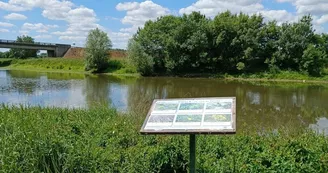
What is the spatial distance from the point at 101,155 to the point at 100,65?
3741 cm

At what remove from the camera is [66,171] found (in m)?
3.62

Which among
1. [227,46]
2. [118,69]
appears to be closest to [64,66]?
[118,69]

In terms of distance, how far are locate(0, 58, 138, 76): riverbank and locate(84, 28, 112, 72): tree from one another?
1.23 meters

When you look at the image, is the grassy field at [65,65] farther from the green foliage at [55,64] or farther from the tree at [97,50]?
the tree at [97,50]

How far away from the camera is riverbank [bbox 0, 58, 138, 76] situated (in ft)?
129

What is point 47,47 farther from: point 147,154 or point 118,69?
point 147,154

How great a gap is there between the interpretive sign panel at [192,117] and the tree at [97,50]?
121 ft

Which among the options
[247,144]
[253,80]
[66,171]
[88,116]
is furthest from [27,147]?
[253,80]

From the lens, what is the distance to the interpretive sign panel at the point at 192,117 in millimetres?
3152

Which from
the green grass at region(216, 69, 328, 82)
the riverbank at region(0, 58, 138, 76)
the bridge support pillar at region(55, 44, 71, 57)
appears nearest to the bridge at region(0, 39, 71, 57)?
the bridge support pillar at region(55, 44, 71, 57)

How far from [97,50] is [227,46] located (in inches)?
665

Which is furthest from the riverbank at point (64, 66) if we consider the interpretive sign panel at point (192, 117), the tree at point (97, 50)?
the interpretive sign panel at point (192, 117)

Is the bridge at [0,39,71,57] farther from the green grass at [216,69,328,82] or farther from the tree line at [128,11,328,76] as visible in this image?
the green grass at [216,69,328,82]

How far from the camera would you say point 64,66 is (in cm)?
4647
